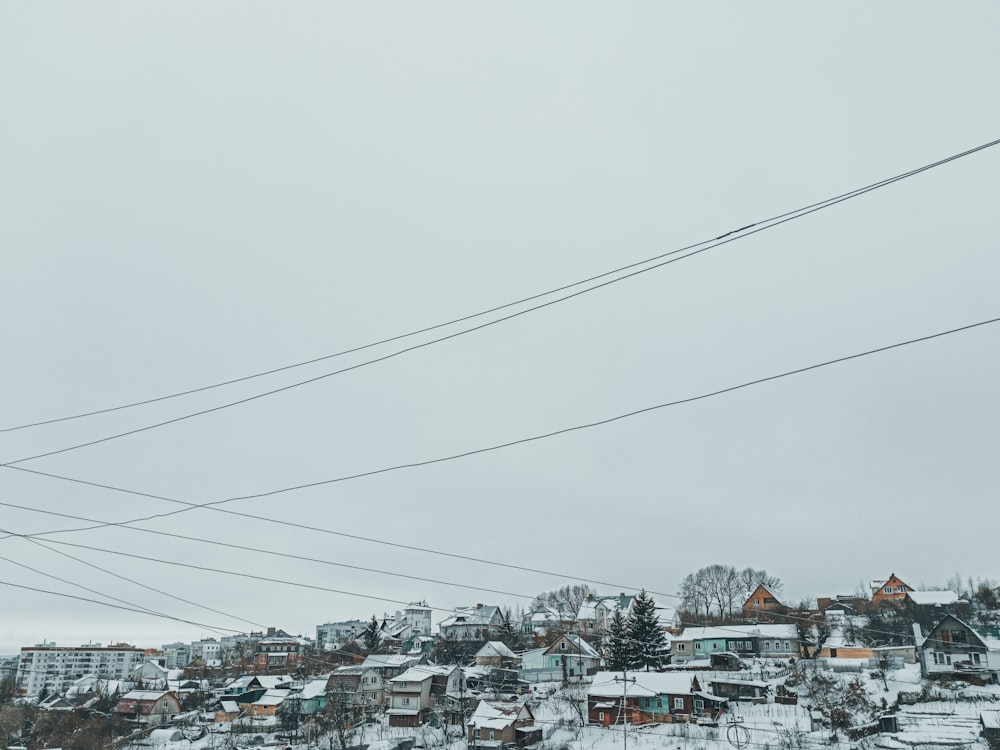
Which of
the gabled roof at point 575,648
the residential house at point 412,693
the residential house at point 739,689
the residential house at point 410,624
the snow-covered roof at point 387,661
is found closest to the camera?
the residential house at point 739,689

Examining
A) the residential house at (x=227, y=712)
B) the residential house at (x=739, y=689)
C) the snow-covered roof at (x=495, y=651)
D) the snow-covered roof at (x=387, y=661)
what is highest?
the snow-covered roof at (x=495, y=651)

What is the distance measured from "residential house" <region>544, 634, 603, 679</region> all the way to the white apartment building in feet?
296

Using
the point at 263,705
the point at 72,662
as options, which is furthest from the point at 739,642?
the point at 72,662

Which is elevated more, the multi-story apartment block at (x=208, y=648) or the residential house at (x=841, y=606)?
the residential house at (x=841, y=606)

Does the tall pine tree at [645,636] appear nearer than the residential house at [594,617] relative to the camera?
Yes

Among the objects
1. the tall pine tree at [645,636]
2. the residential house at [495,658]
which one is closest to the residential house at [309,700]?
Result: the residential house at [495,658]

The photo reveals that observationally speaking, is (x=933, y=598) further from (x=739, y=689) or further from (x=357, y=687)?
(x=357, y=687)

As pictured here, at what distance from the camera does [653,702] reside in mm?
43156

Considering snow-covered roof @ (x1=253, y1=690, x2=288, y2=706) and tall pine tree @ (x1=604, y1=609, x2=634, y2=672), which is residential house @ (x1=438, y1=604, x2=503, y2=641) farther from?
tall pine tree @ (x1=604, y1=609, x2=634, y2=672)

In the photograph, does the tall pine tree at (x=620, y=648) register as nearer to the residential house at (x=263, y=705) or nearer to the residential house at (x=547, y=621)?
the residential house at (x=263, y=705)

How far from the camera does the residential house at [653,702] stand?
41.9 m

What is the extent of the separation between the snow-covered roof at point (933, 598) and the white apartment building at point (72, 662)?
115 meters

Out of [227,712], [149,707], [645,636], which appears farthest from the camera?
[149,707]

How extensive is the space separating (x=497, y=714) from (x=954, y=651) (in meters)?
29.1
